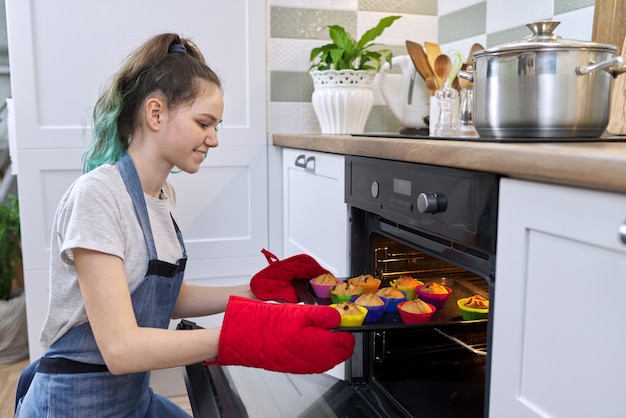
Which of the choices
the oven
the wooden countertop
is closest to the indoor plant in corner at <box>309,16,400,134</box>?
the oven

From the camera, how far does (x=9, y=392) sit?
2.33 metres

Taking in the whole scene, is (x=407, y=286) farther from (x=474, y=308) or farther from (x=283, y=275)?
(x=283, y=275)

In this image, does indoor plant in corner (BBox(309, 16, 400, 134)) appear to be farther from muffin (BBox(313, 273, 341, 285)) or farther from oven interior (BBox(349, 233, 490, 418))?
muffin (BBox(313, 273, 341, 285))

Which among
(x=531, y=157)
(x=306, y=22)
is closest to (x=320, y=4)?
(x=306, y=22)

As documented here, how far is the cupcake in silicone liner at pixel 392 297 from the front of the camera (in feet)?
3.50

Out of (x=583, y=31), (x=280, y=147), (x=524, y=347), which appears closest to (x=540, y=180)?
(x=524, y=347)

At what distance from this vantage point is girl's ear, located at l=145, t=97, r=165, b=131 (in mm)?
1116

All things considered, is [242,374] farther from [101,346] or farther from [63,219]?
[63,219]

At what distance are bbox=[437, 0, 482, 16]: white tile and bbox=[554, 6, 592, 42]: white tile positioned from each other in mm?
441

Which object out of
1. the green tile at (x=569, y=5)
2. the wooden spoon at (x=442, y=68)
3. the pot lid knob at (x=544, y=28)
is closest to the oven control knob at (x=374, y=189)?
the pot lid knob at (x=544, y=28)

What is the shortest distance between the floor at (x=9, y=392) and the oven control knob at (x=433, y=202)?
1556mm

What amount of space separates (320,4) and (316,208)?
2.89 feet

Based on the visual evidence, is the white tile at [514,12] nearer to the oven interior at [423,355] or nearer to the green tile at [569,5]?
the green tile at [569,5]

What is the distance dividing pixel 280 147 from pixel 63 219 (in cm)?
121
